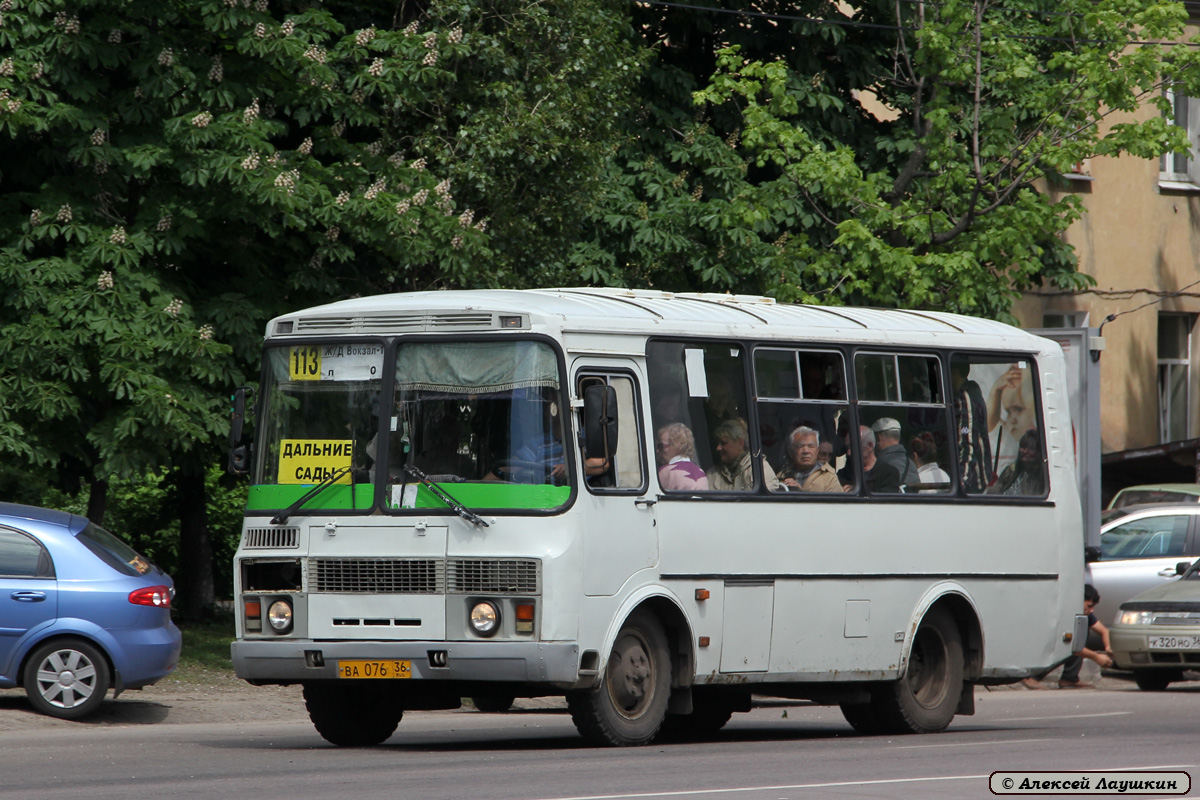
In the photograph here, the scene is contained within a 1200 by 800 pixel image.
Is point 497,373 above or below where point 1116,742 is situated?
above

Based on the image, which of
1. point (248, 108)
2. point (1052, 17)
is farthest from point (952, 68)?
point (248, 108)

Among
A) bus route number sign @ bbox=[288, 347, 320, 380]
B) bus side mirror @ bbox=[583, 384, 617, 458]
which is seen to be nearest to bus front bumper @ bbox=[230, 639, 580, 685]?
bus side mirror @ bbox=[583, 384, 617, 458]

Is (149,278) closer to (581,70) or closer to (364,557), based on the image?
(581,70)

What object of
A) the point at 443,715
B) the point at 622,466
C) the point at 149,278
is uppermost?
the point at 149,278

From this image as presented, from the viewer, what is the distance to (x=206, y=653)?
1952cm

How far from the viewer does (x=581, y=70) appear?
18953 millimetres

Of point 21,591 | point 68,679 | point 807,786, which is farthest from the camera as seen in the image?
point 68,679

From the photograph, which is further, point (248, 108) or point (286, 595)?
point (248, 108)

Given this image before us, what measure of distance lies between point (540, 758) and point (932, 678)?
403 centimetres

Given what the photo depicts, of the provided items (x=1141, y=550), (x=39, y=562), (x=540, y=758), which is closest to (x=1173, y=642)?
(x=1141, y=550)

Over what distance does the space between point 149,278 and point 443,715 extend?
4631 millimetres

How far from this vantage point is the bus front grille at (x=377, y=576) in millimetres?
11352

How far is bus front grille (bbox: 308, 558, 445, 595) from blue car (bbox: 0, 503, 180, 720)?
11.2 feet

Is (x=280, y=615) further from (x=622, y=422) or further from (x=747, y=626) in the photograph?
(x=747, y=626)
